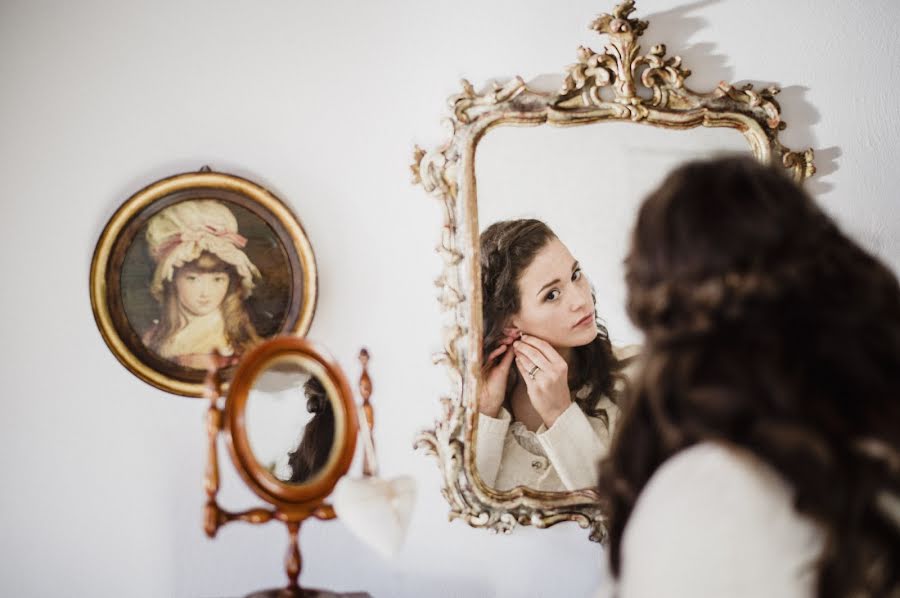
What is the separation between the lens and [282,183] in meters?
1.76

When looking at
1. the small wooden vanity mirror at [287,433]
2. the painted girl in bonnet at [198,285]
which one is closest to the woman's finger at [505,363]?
the small wooden vanity mirror at [287,433]

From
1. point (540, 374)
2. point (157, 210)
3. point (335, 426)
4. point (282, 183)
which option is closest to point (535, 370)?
point (540, 374)

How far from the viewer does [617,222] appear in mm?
1807

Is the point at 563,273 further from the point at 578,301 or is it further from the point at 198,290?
the point at 198,290

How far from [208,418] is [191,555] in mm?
619

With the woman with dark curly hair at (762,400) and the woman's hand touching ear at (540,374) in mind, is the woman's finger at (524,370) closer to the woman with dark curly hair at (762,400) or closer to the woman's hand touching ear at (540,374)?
the woman's hand touching ear at (540,374)

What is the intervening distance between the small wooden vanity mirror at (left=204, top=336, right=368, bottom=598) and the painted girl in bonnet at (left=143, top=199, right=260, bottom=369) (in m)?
0.27

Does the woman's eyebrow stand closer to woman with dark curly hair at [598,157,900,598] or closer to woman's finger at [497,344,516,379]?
woman's finger at [497,344,516,379]

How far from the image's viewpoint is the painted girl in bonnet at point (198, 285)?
167cm

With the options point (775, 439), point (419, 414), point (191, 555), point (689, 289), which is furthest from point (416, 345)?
point (775, 439)

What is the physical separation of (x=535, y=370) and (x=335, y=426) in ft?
1.85

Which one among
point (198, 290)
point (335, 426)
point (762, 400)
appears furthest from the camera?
point (198, 290)

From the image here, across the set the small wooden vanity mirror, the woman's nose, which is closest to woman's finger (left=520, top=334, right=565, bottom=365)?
the woman's nose

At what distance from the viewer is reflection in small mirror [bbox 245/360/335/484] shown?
1.40 meters
